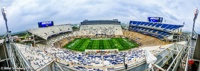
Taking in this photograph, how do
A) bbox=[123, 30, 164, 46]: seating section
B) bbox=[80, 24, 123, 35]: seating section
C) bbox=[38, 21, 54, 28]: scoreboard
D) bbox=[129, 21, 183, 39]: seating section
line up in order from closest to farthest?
bbox=[123, 30, 164, 46]: seating section → bbox=[129, 21, 183, 39]: seating section → bbox=[38, 21, 54, 28]: scoreboard → bbox=[80, 24, 123, 35]: seating section

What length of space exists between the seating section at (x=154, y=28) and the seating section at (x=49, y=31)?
33734 millimetres

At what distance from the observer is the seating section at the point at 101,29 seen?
99438 mm

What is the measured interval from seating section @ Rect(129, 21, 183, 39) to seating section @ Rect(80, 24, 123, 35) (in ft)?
25.0

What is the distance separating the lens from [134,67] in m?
26.7

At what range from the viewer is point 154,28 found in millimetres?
86562

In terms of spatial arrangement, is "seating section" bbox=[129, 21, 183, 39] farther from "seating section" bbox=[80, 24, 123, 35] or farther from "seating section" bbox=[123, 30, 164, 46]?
"seating section" bbox=[80, 24, 123, 35]

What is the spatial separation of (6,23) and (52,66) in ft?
39.5

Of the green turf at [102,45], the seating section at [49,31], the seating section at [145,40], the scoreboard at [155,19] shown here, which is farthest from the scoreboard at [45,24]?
the scoreboard at [155,19]

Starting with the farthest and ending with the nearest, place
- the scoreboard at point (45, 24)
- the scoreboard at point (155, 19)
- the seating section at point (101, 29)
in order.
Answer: the seating section at point (101, 29), the scoreboard at point (155, 19), the scoreboard at point (45, 24)

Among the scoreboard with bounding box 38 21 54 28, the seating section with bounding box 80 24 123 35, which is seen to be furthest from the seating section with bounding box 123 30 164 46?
the scoreboard with bounding box 38 21 54 28

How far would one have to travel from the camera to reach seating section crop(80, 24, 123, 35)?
99438 millimetres

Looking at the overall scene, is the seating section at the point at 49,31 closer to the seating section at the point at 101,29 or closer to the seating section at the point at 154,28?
the seating section at the point at 101,29

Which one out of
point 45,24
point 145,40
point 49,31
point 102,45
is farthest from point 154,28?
point 45,24

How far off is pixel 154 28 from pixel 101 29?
29.2 meters
